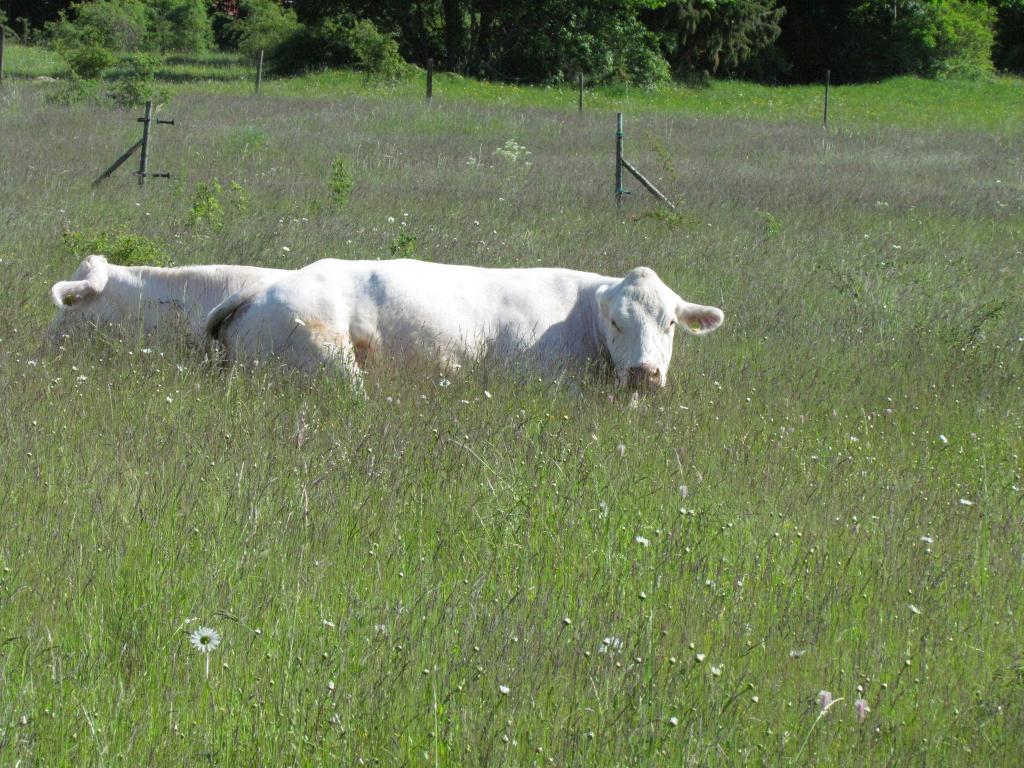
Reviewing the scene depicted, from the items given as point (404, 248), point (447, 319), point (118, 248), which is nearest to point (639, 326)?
point (447, 319)

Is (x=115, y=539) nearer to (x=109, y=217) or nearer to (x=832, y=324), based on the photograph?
(x=832, y=324)

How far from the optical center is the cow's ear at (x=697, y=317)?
8031 millimetres

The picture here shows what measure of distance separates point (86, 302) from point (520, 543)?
14.3 feet

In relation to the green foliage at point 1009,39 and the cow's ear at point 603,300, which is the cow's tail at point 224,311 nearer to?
the cow's ear at point 603,300

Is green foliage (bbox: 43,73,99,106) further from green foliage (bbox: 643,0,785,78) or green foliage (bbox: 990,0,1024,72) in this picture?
green foliage (bbox: 990,0,1024,72)

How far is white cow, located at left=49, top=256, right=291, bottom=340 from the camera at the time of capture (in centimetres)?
786

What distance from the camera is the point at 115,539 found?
422cm

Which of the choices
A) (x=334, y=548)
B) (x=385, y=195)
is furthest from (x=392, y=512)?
(x=385, y=195)

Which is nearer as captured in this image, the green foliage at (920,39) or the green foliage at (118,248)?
the green foliage at (118,248)

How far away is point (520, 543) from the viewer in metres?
4.69

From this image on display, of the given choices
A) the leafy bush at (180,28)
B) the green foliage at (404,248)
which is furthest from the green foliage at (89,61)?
the green foliage at (404,248)

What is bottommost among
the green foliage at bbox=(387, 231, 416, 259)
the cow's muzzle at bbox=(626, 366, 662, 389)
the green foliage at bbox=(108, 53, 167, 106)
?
the cow's muzzle at bbox=(626, 366, 662, 389)

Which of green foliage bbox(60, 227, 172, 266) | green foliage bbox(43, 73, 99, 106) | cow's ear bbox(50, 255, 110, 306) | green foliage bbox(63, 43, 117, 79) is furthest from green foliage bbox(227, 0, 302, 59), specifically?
cow's ear bbox(50, 255, 110, 306)

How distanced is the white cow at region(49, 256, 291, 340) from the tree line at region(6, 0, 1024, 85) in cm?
3319
